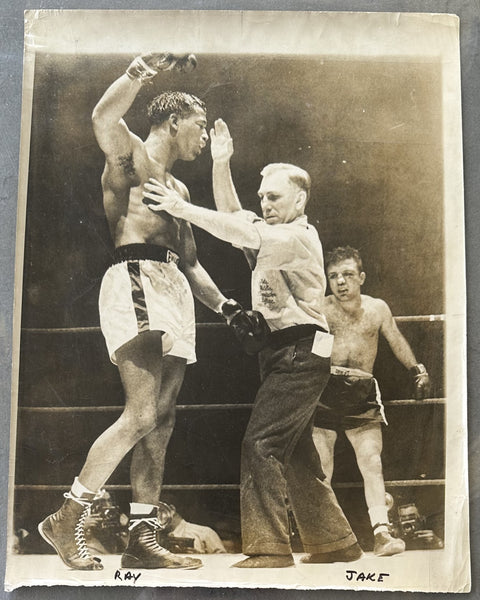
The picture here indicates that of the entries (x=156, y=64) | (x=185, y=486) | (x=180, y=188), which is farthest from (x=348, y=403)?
(x=156, y=64)

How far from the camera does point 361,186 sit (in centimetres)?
180

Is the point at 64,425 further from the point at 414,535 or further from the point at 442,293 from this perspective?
the point at 442,293

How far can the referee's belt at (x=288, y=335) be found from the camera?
68.8 inches

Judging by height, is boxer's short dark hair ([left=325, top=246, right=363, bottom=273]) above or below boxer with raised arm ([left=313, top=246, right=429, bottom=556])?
above

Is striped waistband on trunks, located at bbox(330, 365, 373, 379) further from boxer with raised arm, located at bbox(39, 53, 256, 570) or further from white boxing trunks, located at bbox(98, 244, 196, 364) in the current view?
white boxing trunks, located at bbox(98, 244, 196, 364)

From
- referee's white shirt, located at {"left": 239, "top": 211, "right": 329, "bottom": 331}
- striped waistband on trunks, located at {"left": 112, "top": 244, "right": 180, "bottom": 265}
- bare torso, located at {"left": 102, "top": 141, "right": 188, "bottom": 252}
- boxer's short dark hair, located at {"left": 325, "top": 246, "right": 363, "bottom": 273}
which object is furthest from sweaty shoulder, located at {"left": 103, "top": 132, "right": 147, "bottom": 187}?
boxer's short dark hair, located at {"left": 325, "top": 246, "right": 363, "bottom": 273}

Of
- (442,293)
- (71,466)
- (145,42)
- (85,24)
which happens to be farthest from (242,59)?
(71,466)

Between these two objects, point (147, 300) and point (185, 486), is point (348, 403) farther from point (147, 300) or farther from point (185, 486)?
point (147, 300)

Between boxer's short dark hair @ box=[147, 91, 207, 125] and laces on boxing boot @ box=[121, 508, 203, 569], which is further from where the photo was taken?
boxer's short dark hair @ box=[147, 91, 207, 125]

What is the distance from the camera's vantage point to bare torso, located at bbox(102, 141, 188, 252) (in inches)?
69.6

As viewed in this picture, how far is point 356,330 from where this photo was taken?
177 centimetres

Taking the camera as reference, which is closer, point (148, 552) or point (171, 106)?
point (148, 552)

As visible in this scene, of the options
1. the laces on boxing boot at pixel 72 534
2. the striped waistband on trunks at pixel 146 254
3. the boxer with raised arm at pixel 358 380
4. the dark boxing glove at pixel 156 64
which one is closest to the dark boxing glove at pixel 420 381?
the boxer with raised arm at pixel 358 380

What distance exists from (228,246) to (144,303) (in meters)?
0.31
